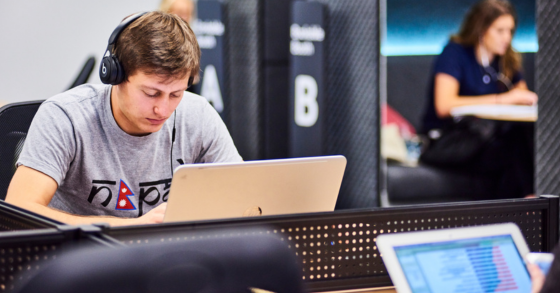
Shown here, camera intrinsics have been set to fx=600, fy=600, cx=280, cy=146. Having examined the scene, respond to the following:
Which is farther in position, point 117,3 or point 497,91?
point 117,3

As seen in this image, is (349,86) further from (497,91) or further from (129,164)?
(129,164)

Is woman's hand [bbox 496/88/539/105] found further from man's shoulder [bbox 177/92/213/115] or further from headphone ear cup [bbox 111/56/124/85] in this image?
headphone ear cup [bbox 111/56/124/85]

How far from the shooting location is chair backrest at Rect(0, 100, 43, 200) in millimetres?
1583

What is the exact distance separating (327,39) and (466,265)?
10.5ft

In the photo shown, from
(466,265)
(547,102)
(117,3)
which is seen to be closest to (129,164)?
(466,265)

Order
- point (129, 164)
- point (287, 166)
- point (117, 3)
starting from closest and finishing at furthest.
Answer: point (287, 166)
point (129, 164)
point (117, 3)

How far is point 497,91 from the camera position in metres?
3.63

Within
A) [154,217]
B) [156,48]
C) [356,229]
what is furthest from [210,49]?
[356,229]

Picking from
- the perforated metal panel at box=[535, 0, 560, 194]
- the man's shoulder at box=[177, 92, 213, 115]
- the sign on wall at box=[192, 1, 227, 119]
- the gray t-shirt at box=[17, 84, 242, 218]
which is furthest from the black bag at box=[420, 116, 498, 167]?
the gray t-shirt at box=[17, 84, 242, 218]

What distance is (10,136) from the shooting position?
159 cm

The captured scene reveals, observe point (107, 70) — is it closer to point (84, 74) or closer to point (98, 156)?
point (98, 156)

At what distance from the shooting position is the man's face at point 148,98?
55.7 inches

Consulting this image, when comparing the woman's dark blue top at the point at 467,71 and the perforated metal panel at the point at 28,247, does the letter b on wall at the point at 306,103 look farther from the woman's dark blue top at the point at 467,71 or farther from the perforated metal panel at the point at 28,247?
the perforated metal panel at the point at 28,247

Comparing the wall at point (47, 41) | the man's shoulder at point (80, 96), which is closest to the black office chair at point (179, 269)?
the man's shoulder at point (80, 96)
